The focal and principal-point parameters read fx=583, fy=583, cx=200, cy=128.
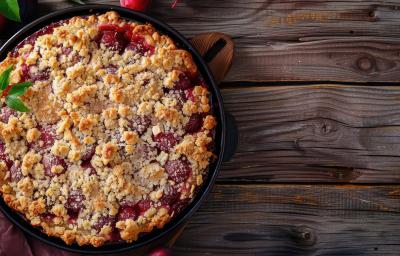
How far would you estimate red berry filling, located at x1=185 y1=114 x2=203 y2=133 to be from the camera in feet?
5.67

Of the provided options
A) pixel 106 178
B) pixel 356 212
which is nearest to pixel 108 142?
pixel 106 178

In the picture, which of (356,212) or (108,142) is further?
(356,212)

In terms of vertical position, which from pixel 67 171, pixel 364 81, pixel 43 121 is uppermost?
pixel 364 81

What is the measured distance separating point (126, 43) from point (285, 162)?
74 centimetres

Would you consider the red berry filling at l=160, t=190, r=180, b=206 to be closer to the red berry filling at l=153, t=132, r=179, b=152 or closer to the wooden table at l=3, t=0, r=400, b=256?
the red berry filling at l=153, t=132, r=179, b=152

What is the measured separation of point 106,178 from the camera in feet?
5.57

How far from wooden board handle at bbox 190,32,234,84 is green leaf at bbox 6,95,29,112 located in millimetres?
613

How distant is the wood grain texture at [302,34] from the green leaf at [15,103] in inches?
25.2

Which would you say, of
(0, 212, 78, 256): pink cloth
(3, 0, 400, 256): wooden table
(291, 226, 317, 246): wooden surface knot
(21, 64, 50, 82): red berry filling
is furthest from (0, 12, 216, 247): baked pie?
(291, 226, 317, 246): wooden surface knot

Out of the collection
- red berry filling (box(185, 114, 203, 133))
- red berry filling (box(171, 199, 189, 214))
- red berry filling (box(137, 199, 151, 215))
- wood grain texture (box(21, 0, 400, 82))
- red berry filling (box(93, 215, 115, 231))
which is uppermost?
wood grain texture (box(21, 0, 400, 82))

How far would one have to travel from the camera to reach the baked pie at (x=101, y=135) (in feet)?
5.53

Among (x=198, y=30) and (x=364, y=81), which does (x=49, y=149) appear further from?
(x=364, y=81)

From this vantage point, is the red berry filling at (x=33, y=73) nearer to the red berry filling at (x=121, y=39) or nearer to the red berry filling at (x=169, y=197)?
the red berry filling at (x=121, y=39)

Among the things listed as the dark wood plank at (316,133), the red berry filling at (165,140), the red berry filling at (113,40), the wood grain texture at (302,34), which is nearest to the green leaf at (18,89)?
the red berry filling at (113,40)
